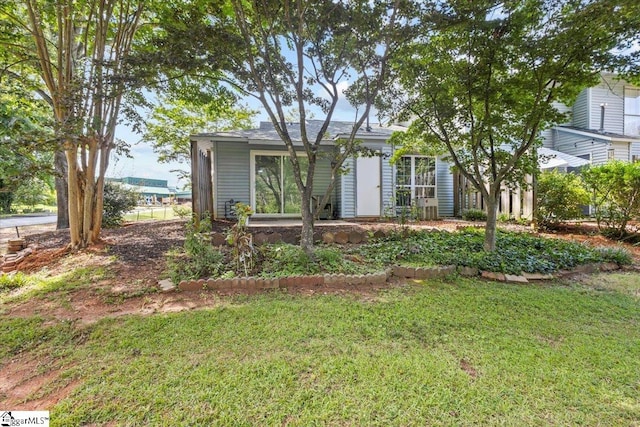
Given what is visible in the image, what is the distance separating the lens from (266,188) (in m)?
9.86

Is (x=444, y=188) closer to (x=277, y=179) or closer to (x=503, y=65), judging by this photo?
(x=277, y=179)

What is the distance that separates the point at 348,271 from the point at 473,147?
3.45 metres

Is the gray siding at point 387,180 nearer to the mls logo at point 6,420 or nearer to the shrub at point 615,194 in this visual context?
the shrub at point 615,194

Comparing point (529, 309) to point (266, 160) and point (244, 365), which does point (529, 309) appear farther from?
point (266, 160)

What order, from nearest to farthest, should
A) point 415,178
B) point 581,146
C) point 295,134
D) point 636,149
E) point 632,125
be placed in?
1. point 295,134
2. point 415,178
3. point 636,149
4. point 581,146
5. point 632,125

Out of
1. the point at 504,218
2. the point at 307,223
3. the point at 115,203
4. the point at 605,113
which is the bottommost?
the point at 504,218

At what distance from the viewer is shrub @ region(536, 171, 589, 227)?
7754 millimetres

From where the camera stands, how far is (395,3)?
435 centimetres

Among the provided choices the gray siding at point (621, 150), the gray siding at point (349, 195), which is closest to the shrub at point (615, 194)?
the gray siding at point (349, 195)

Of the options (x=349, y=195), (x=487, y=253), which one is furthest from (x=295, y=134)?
(x=487, y=253)

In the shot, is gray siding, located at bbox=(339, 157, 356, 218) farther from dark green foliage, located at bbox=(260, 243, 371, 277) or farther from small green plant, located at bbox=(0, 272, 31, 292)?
small green plant, located at bbox=(0, 272, 31, 292)

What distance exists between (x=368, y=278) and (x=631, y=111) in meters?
18.0

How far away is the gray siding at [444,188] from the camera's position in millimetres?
A: 11484

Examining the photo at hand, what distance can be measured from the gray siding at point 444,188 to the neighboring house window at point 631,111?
9.68m
